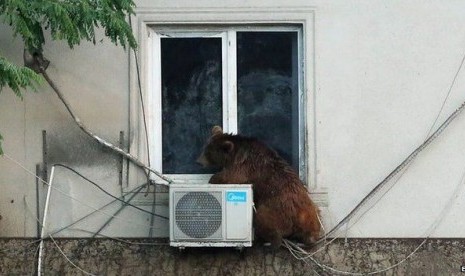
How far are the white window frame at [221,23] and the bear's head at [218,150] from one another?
→ 0.54 meters

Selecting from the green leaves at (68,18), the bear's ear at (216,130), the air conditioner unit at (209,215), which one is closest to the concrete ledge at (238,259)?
the air conditioner unit at (209,215)

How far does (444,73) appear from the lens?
9016 mm

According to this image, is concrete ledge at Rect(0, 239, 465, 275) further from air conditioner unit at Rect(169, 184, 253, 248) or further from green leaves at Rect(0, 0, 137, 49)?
green leaves at Rect(0, 0, 137, 49)

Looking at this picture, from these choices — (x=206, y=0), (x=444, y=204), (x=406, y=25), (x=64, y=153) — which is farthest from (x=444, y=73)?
(x=64, y=153)

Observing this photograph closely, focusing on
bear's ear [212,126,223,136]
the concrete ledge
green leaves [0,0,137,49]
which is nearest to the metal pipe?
the concrete ledge

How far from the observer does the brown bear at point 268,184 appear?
873 centimetres

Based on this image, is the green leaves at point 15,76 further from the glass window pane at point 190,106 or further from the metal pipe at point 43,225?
the glass window pane at point 190,106

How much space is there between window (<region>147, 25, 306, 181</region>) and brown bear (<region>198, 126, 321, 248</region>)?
13.2 inches

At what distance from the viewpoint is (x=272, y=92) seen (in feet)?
30.4

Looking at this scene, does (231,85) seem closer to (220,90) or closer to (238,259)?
(220,90)

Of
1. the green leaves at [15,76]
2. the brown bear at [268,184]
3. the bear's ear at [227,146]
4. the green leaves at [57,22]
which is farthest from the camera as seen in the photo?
the bear's ear at [227,146]

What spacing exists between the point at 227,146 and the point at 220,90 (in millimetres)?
648

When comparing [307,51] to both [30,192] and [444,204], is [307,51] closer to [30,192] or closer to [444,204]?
[444,204]

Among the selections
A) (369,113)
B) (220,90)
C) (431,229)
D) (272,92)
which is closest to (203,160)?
(220,90)
